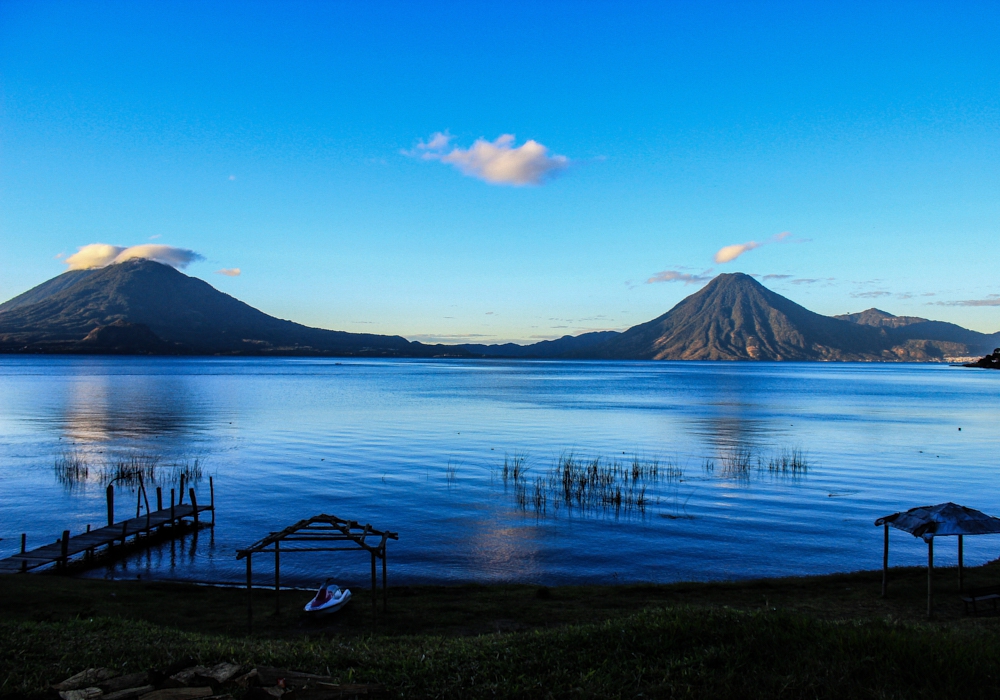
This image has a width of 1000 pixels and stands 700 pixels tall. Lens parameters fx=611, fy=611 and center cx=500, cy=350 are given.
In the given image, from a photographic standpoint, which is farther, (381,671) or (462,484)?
(462,484)

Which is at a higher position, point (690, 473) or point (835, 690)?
point (835, 690)

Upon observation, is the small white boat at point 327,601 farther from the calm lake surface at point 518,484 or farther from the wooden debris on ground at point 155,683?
the wooden debris on ground at point 155,683

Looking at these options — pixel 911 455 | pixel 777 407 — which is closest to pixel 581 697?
pixel 911 455

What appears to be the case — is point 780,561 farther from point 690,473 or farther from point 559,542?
point 690,473

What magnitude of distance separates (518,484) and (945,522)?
68.8 ft

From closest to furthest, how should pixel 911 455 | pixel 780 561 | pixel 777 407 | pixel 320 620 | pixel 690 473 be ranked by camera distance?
pixel 320 620 → pixel 780 561 → pixel 690 473 → pixel 911 455 → pixel 777 407

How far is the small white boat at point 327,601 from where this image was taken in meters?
15.6

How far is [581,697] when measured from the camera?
28.3 feet

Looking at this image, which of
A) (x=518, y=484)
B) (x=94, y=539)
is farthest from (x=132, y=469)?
(x=518, y=484)

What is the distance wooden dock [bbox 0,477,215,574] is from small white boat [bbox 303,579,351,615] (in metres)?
10.6

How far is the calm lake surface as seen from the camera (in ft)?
69.8

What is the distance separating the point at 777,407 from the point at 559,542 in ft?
235

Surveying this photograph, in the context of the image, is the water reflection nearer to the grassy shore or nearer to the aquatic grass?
the grassy shore

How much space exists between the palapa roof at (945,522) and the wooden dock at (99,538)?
25220 mm
